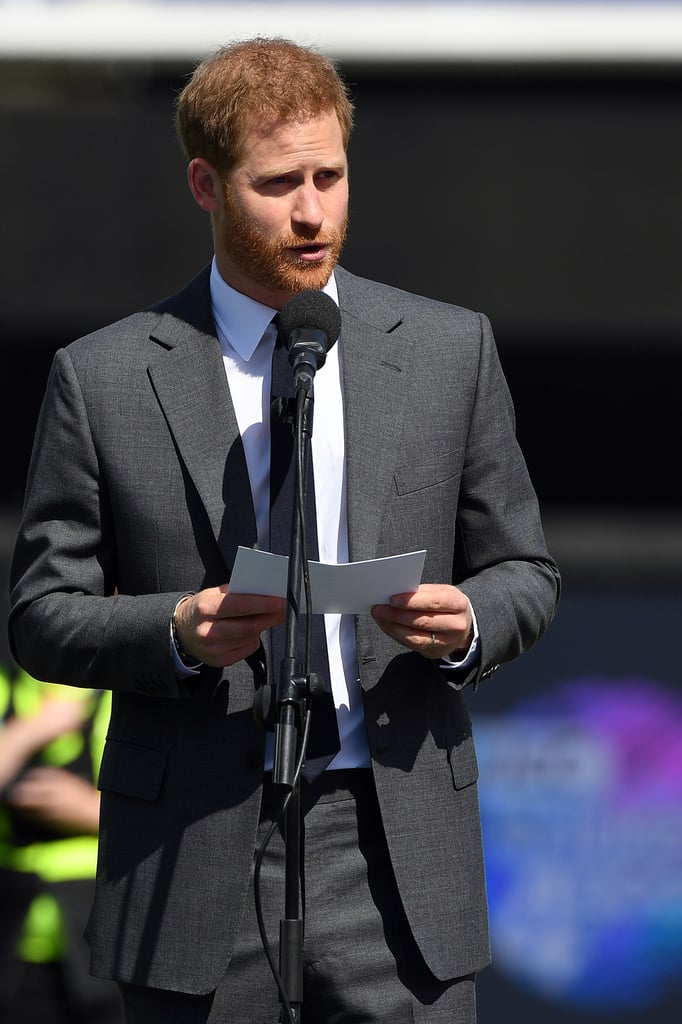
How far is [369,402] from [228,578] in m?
0.38

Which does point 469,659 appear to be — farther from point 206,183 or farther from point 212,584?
point 206,183

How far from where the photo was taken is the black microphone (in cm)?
215

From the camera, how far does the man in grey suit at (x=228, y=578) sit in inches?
92.8

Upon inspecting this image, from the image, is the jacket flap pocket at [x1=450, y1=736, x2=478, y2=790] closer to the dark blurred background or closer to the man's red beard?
the man's red beard

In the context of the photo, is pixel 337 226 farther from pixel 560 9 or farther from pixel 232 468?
pixel 560 9

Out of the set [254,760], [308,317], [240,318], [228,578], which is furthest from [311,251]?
[254,760]

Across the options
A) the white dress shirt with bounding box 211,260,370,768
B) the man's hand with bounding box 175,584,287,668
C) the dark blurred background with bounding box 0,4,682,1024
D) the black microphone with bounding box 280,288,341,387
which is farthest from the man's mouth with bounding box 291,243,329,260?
the dark blurred background with bounding box 0,4,682,1024

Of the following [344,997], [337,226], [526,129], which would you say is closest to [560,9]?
[526,129]

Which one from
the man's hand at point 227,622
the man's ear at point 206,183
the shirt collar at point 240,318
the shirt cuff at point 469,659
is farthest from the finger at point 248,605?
the man's ear at point 206,183

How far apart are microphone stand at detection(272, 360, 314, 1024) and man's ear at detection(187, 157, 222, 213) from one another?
0.65 meters

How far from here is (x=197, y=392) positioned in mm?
2512

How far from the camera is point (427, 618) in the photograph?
220 centimetres

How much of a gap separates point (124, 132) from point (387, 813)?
3.46 meters

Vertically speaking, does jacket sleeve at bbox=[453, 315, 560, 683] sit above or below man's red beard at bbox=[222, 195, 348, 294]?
below
